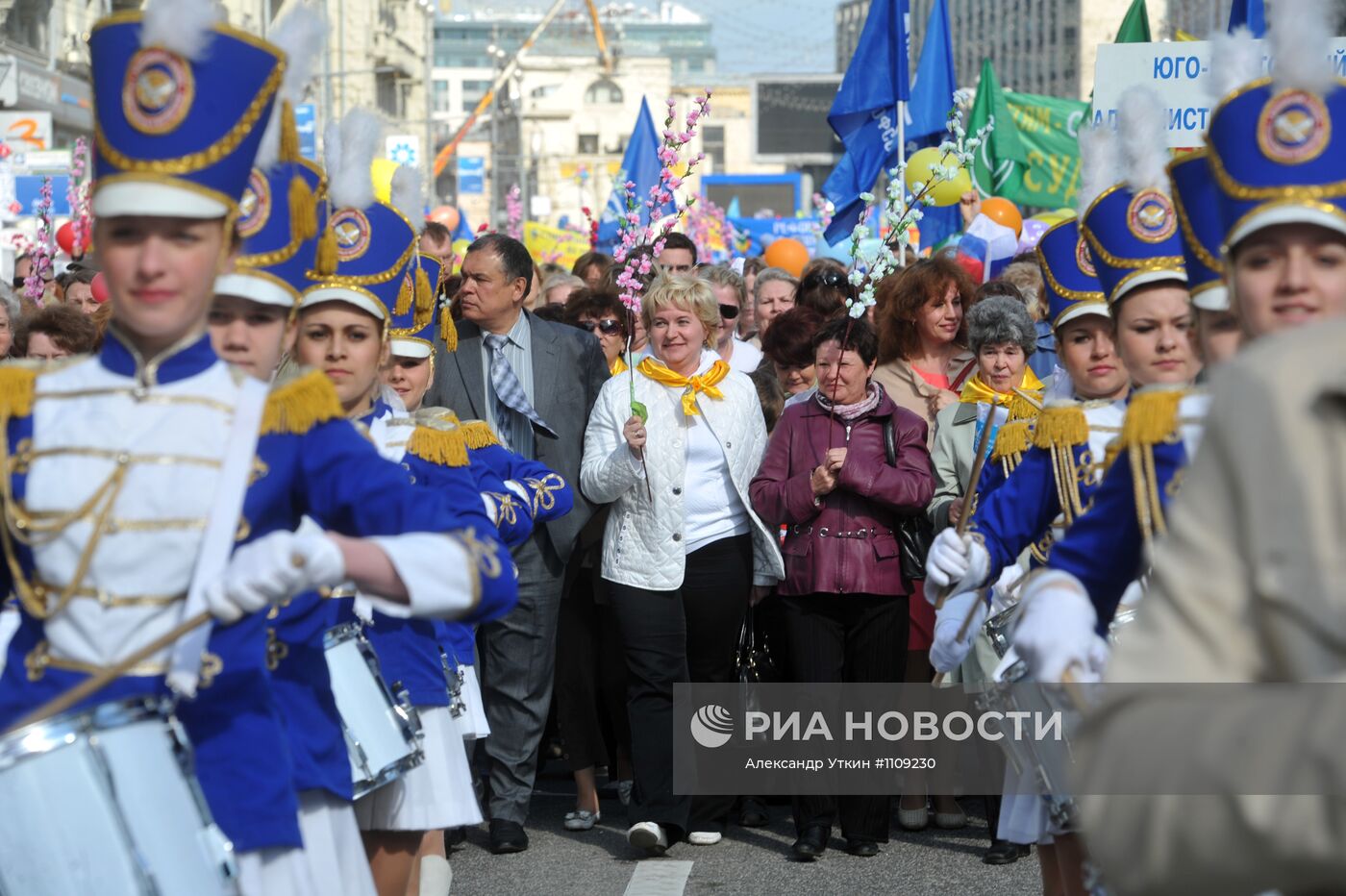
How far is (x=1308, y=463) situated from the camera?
1.56m

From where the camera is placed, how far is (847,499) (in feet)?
25.5

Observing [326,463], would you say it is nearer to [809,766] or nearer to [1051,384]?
[1051,384]

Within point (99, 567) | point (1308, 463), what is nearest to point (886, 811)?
point (99, 567)

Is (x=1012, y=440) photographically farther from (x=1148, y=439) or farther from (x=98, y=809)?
Result: (x=98, y=809)

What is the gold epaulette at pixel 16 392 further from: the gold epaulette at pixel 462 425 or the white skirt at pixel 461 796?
the gold epaulette at pixel 462 425


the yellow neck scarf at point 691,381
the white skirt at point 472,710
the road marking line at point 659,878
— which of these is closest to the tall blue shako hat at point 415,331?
the white skirt at point 472,710

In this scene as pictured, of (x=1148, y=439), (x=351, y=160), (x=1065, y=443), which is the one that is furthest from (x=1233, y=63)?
(x=351, y=160)

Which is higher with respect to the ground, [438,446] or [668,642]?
[438,446]

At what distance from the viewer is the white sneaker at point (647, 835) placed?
761 centimetres

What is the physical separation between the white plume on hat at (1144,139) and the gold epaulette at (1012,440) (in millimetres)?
767

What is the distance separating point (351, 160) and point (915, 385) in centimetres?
391

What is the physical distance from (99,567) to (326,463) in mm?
439

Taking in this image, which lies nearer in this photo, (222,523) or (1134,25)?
(222,523)

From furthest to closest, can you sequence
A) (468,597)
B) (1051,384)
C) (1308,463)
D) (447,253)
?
(447,253) → (1051,384) → (468,597) → (1308,463)
